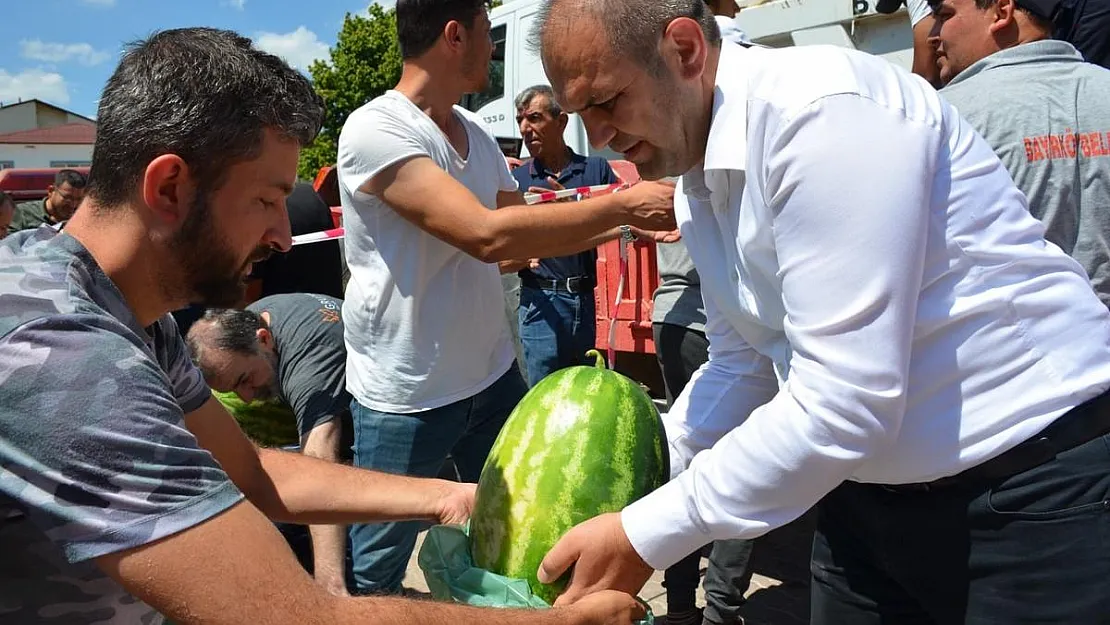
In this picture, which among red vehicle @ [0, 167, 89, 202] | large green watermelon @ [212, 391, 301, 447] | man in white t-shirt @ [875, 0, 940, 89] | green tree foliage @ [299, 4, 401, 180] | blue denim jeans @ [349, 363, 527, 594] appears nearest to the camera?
blue denim jeans @ [349, 363, 527, 594]

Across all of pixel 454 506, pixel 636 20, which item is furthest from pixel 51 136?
pixel 636 20

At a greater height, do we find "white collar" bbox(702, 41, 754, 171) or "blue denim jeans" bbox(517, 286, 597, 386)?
"white collar" bbox(702, 41, 754, 171)

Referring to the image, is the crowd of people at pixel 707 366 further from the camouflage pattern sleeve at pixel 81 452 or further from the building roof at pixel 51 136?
the building roof at pixel 51 136

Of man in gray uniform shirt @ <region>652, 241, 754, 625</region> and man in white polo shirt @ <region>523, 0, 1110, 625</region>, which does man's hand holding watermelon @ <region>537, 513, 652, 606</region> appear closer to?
man in white polo shirt @ <region>523, 0, 1110, 625</region>

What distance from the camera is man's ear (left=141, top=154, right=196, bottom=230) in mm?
1492

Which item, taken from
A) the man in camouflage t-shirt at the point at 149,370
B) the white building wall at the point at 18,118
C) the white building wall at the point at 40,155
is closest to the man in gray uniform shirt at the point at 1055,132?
the man in camouflage t-shirt at the point at 149,370

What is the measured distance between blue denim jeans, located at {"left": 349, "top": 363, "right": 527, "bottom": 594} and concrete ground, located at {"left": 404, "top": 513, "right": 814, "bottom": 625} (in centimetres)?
139

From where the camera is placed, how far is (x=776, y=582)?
4.53 m

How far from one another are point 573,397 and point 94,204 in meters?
1.06

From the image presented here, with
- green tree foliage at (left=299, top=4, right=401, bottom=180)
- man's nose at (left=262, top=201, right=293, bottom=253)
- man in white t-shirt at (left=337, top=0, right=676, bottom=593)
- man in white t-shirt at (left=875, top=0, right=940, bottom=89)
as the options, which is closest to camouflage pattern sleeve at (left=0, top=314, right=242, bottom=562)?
man's nose at (left=262, top=201, right=293, bottom=253)

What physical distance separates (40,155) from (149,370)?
55346mm

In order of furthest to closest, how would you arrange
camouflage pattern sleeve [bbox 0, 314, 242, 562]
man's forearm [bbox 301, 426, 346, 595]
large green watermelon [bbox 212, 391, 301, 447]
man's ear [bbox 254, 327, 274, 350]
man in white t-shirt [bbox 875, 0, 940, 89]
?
large green watermelon [bbox 212, 391, 301, 447]
man's ear [bbox 254, 327, 274, 350]
man's forearm [bbox 301, 426, 346, 595]
man in white t-shirt [bbox 875, 0, 940, 89]
camouflage pattern sleeve [bbox 0, 314, 242, 562]

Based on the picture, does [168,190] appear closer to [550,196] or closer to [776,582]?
[776,582]

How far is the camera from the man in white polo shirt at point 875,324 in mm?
1441
